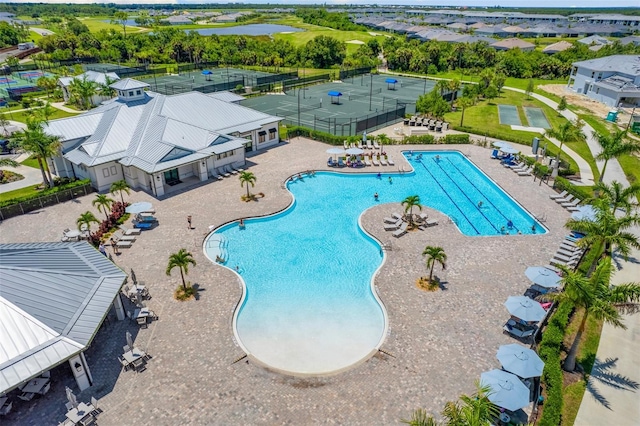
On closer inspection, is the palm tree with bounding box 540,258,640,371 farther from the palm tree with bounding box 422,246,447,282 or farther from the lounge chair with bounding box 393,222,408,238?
the lounge chair with bounding box 393,222,408,238

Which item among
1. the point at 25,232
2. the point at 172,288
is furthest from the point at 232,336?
the point at 25,232

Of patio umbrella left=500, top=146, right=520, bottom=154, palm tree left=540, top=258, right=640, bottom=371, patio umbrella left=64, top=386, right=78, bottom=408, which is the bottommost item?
patio umbrella left=64, top=386, right=78, bottom=408

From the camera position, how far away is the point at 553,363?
1911 cm

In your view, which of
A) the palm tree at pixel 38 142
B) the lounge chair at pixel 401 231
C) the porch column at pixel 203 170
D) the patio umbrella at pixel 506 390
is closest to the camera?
the patio umbrella at pixel 506 390

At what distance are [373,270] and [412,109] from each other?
1869 inches

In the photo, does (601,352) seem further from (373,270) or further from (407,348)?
(373,270)

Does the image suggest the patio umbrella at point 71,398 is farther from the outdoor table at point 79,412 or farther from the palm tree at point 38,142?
the palm tree at point 38,142

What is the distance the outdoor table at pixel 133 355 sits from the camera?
19.8 metres

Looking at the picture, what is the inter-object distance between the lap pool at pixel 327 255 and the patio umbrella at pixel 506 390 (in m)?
5.86

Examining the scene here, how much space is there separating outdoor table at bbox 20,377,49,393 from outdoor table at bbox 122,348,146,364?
11.0 ft

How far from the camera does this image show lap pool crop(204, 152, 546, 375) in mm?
22234

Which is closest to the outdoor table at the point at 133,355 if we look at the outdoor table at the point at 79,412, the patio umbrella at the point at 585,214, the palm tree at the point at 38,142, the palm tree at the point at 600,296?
the outdoor table at the point at 79,412

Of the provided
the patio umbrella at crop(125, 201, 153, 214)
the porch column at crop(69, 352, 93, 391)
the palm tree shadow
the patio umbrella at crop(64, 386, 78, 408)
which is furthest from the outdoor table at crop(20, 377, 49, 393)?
the palm tree shadow

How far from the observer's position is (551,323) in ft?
71.2
